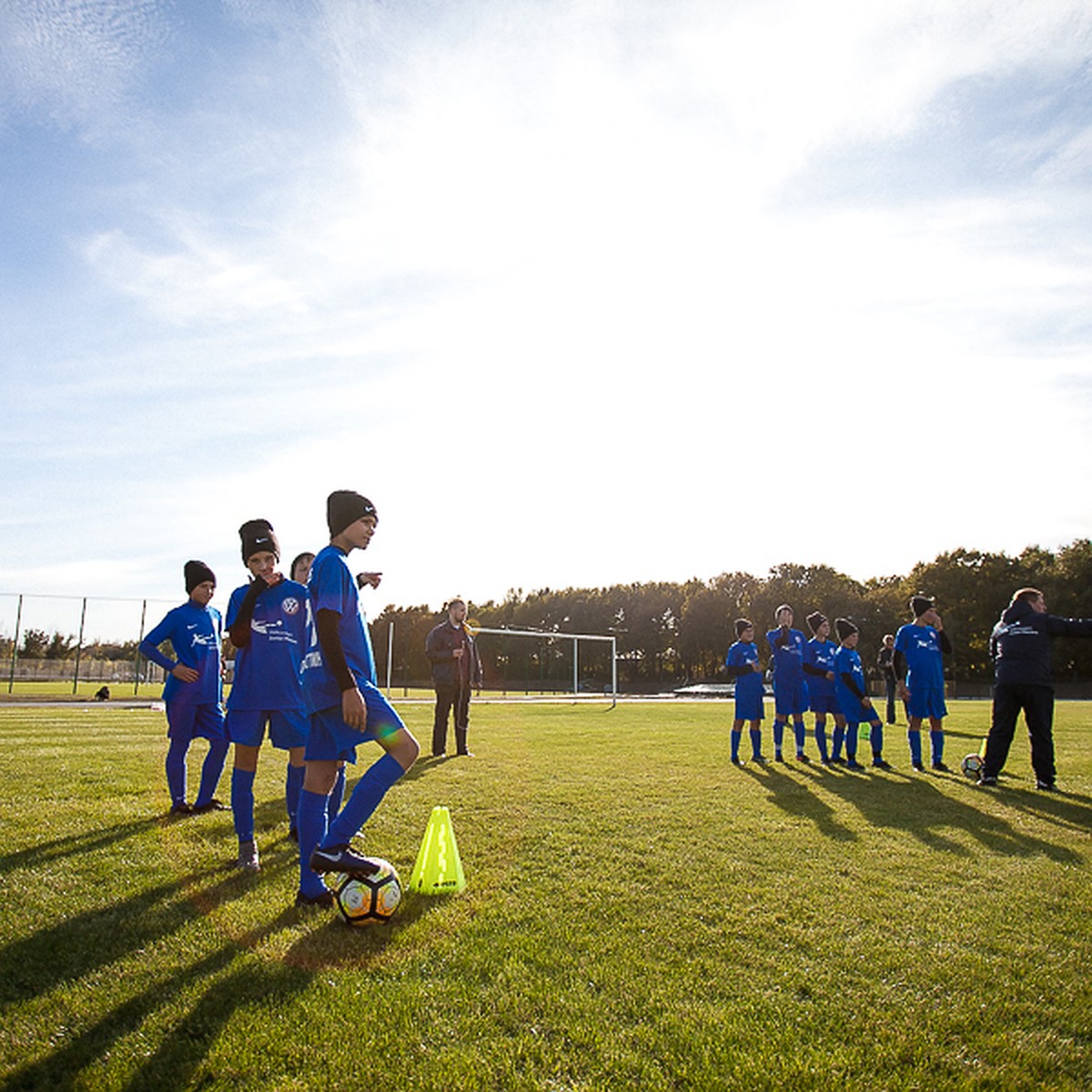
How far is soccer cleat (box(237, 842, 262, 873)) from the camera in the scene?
487 cm

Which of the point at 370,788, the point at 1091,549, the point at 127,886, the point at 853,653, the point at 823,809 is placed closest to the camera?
the point at 370,788

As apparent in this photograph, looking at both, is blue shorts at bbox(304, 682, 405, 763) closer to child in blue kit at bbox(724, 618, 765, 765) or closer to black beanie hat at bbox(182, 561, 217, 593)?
black beanie hat at bbox(182, 561, 217, 593)

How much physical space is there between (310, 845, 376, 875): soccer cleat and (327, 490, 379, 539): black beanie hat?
5.42ft

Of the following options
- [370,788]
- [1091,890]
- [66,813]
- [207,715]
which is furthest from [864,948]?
[66,813]

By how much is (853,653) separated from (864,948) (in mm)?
8597

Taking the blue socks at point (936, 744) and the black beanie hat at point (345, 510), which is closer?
the black beanie hat at point (345, 510)

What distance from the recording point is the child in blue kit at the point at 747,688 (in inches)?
431

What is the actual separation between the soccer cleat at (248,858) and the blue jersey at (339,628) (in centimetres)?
134

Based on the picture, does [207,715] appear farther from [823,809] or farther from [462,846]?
[823,809]

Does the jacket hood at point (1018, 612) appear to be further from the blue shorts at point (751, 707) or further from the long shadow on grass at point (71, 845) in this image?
the long shadow on grass at point (71, 845)

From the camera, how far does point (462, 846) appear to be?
17.8ft

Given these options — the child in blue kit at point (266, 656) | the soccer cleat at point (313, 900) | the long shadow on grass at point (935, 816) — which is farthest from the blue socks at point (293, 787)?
the long shadow on grass at point (935, 816)

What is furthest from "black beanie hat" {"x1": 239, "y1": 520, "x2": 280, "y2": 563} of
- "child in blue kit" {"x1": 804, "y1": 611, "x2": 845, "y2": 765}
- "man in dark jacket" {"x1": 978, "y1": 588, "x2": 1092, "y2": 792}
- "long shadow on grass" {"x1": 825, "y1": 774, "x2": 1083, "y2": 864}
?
"child in blue kit" {"x1": 804, "y1": 611, "x2": 845, "y2": 765}

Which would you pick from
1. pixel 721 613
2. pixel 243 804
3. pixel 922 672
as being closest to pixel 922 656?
pixel 922 672
